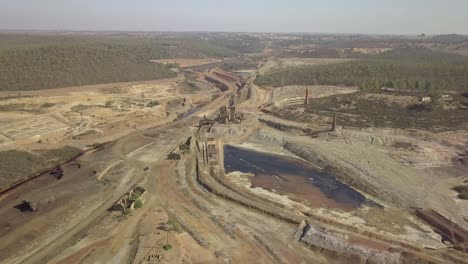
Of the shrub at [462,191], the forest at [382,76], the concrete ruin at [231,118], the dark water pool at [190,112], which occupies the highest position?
the forest at [382,76]

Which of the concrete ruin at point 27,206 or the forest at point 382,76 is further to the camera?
the forest at point 382,76

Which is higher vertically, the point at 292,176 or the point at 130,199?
the point at 130,199

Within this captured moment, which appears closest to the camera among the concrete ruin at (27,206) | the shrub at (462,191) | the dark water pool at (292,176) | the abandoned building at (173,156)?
the concrete ruin at (27,206)

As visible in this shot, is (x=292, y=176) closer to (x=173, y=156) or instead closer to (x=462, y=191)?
(x=173, y=156)

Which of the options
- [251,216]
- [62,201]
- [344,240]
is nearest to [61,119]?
[62,201]

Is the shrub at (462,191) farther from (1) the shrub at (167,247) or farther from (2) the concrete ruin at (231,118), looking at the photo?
(2) the concrete ruin at (231,118)

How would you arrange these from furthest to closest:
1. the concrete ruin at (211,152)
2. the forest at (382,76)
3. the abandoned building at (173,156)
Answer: the forest at (382,76) < the abandoned building at (173,156) < the concrete ruin at (211,152)

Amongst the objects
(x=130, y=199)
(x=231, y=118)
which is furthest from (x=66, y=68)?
(x=130, y=199)

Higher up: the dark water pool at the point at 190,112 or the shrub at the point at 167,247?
the shrub at the point at 167,247

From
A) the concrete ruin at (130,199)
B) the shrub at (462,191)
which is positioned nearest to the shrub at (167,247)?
the concrete ruin at (130,199)
